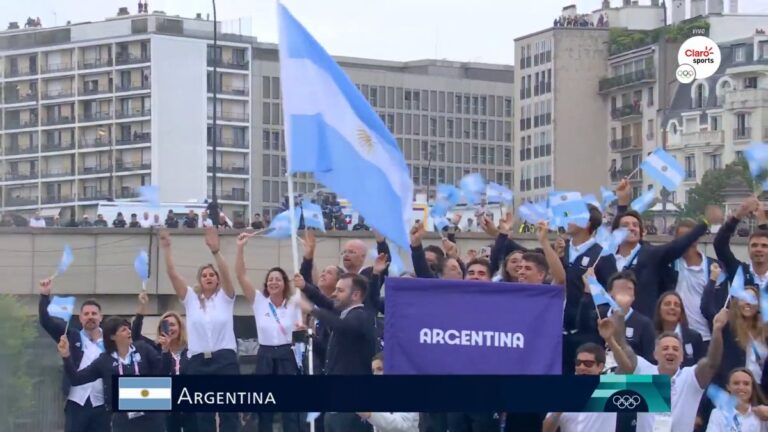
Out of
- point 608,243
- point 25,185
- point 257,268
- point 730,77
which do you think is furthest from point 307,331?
point 730,77

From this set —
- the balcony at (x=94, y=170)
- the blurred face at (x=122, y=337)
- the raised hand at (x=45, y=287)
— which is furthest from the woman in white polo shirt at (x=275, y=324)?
the balcony at (x=94, y=170)

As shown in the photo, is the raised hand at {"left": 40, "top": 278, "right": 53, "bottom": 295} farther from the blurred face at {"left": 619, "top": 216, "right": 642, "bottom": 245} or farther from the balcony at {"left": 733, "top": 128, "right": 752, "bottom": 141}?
the balcony at {"left": 733, "top": 128, "right": 752, "bottom": 141}

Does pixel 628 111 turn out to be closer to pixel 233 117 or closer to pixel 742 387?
pixel 233 117

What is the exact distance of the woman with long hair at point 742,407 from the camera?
36.1 feet

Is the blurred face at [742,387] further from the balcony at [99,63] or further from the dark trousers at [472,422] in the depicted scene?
the balcony at [99,63]

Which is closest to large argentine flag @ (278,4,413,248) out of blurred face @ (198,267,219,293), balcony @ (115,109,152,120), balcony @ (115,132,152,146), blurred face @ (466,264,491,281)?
blurred face @ (466,264,491,281)

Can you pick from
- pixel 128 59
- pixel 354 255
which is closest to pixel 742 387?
pixel 354 255

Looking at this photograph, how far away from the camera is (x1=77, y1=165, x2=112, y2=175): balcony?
111m

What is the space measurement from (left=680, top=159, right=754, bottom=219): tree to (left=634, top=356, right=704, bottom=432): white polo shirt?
190ft

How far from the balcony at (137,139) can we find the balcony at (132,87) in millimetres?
3084

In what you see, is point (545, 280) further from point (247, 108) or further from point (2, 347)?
point (247, 108)

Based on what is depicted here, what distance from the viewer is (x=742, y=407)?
11.0 meters

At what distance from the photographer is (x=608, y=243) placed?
12.7 meters

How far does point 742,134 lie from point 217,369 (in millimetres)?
82393
